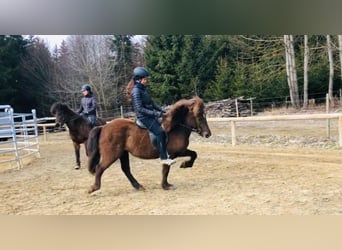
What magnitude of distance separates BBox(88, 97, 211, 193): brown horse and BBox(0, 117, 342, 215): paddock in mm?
114

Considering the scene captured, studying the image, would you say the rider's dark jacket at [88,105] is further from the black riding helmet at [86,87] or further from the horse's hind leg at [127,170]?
the horse's hind leg at [127,170]

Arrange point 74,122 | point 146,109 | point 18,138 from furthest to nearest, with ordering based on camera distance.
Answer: point 18,138 < point 74,122 < point 146,109

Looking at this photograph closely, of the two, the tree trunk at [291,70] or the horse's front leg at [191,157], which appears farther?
the tree trunk at [291,70]

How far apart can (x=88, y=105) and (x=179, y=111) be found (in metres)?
0.81

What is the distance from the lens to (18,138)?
Answer: 10.2ft

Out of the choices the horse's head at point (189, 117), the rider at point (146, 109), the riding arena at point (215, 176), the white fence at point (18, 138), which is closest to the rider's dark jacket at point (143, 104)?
the rider at point (146, 109)

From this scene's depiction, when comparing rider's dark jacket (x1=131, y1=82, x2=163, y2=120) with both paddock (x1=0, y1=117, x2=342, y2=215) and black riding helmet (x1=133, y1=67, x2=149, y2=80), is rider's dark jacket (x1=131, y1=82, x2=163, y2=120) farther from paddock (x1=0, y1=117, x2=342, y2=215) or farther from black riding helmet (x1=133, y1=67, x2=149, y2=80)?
paddock (x1=0, y1=117, x2=342, y2=215)

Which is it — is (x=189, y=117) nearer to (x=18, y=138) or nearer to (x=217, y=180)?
(x=217, y=180)

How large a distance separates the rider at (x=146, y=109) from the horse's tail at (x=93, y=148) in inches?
14.9

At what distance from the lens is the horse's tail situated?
8.73 ft

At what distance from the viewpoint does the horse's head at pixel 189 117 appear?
265cm

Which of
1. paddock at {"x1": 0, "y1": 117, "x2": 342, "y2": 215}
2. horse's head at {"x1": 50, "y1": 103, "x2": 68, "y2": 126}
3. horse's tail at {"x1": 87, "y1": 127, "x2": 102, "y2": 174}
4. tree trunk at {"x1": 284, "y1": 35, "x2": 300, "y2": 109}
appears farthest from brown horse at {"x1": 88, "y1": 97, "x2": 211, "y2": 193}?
tree trunk at {"x1": 284, "y1": 35, "x2": 300, "y2": 109}

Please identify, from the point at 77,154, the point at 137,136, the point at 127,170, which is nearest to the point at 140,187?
the point at 127,170
